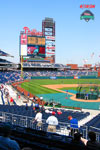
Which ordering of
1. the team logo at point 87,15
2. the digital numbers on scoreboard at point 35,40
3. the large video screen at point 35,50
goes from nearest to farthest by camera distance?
1. the team logo at point 87,15
2. the digital numbers on scoreboard at point 35,40
3. the large video screen at point 35,50

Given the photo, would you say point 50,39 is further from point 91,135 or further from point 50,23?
point 91,135

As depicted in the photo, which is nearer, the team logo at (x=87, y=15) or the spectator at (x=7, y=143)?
the spectator at (x=7, y=143)

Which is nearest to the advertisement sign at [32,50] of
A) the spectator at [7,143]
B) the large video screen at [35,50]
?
the large video screen at [35,50]

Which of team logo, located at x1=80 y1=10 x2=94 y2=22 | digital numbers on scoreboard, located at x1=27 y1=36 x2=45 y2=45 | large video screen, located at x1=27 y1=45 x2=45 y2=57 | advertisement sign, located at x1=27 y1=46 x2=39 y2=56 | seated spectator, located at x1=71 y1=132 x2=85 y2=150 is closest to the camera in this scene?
seated spectator, located at x1=71 y1=132 x2=85 y2=150

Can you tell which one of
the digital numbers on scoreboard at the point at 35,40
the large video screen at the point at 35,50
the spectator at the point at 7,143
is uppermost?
the digital numbers on scoreboard at the point at 35,40

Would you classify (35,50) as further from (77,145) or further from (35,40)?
(77,145)

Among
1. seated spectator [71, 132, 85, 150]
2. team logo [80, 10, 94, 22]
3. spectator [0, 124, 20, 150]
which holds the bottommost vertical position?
seated spectator [71, 132, 85, 150]

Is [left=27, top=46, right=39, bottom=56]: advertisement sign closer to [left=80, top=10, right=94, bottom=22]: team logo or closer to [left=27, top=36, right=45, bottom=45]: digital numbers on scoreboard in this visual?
[left=27, top=36, right=45, bottom=45]: digital numbers on scoreboard

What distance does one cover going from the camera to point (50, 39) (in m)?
112

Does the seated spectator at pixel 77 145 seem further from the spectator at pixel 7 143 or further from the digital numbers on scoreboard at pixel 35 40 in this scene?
the digital numbers on scoreboard at pixel 35 40

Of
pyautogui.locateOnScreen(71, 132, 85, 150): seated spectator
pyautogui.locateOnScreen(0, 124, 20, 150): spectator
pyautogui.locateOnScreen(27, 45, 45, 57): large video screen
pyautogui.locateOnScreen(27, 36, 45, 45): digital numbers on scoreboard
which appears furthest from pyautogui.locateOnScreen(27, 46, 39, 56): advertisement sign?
pyautogui.locateOnScreen(0, 124, 20, 150): spectator

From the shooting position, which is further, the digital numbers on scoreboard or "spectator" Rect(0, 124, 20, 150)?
the digital numbers on scoreboard

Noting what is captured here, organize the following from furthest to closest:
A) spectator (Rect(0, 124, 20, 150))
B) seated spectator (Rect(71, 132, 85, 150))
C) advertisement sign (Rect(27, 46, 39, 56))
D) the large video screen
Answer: the large video screen
advertisement sign (Rect(27, 46, 39, 56))
seated spectator (Rect(71, 132, 85, 150))
spectator (Rect(0, 124, 20, 150))

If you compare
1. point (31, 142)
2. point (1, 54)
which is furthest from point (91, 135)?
point (1, 54)
